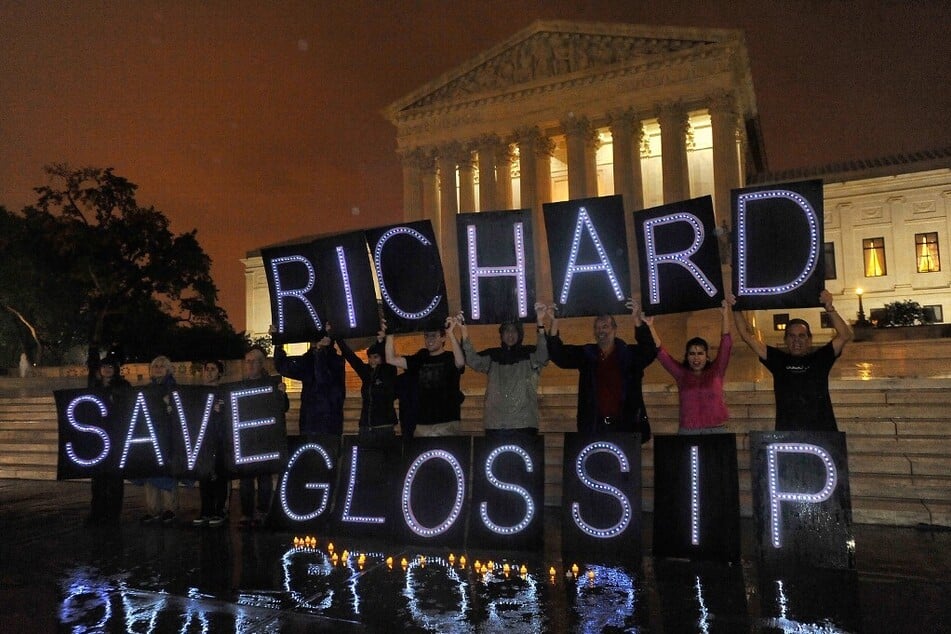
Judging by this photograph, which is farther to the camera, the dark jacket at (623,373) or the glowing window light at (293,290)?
the glowing window light at (293,290)

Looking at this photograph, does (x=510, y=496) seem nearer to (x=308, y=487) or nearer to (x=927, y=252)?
(x=308, y=487)

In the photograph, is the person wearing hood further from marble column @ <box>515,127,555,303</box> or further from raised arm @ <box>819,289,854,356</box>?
marble column @ <box>515,127,555,303</box>

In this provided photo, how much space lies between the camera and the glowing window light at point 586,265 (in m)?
7.29

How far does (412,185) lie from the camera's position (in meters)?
40.8

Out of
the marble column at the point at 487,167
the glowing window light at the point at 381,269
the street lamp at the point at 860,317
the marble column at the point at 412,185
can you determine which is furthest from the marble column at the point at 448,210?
the glowing window light at the point at 381,269

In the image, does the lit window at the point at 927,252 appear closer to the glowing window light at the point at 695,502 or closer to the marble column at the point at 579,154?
the marble column at the point at 579,154

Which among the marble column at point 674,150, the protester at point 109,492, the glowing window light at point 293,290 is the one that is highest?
the marble column at point 674,150

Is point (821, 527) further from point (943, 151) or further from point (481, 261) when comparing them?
point (943, 151)

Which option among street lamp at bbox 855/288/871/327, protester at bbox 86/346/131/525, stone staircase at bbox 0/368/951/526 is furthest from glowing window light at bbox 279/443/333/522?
street lamp at bbox 855/288/871/327

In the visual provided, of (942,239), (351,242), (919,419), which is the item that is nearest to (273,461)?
(351,242)

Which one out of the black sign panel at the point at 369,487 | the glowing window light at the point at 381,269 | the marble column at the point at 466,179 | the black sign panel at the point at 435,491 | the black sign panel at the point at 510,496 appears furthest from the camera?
the marble column at the point at 466,179

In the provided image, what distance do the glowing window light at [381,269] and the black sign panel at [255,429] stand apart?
1.71m

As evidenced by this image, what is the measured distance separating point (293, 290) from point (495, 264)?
2623 mm

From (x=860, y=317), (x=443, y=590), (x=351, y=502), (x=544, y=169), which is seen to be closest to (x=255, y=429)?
(x=351, y=502)
